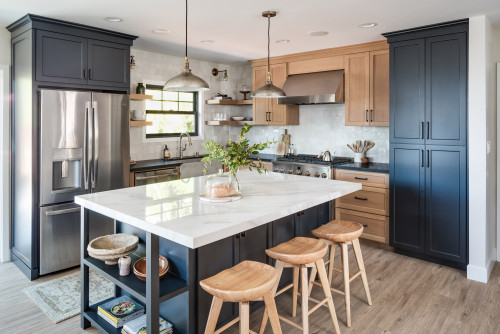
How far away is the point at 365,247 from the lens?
446 centimetres

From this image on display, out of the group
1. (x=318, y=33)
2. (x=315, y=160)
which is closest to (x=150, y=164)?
(x=315, y=160)

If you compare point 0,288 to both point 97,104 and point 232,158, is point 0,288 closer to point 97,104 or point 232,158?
point 97,104

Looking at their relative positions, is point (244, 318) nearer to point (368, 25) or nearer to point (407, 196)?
point (407, 196)

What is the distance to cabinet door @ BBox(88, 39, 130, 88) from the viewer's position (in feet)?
12.7

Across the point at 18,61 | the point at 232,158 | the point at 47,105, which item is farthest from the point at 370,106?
the point at 18,61

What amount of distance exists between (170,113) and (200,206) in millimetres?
3435

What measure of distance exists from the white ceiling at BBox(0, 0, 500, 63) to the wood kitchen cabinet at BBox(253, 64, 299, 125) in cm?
100

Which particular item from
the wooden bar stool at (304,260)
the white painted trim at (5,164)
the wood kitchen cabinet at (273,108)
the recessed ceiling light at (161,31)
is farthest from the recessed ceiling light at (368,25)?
the white painted trim at (5,164)

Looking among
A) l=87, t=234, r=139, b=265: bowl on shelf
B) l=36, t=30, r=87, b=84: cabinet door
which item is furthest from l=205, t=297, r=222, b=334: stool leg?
l=36, t=30, r=87, b=84: cabinet door

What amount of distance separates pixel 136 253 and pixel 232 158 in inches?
37.4

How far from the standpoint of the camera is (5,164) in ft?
12.8

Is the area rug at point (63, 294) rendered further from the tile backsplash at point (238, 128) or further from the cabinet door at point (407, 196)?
the cabinet door at point (407, 196)

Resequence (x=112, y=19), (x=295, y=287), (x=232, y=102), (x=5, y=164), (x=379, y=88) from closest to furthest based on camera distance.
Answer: (x=295, y=287), (x=112, y=19), (x=5, y=164), (x=379, y=88), (x=232, y=102)

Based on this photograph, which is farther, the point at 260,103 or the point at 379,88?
the point at 260,103
